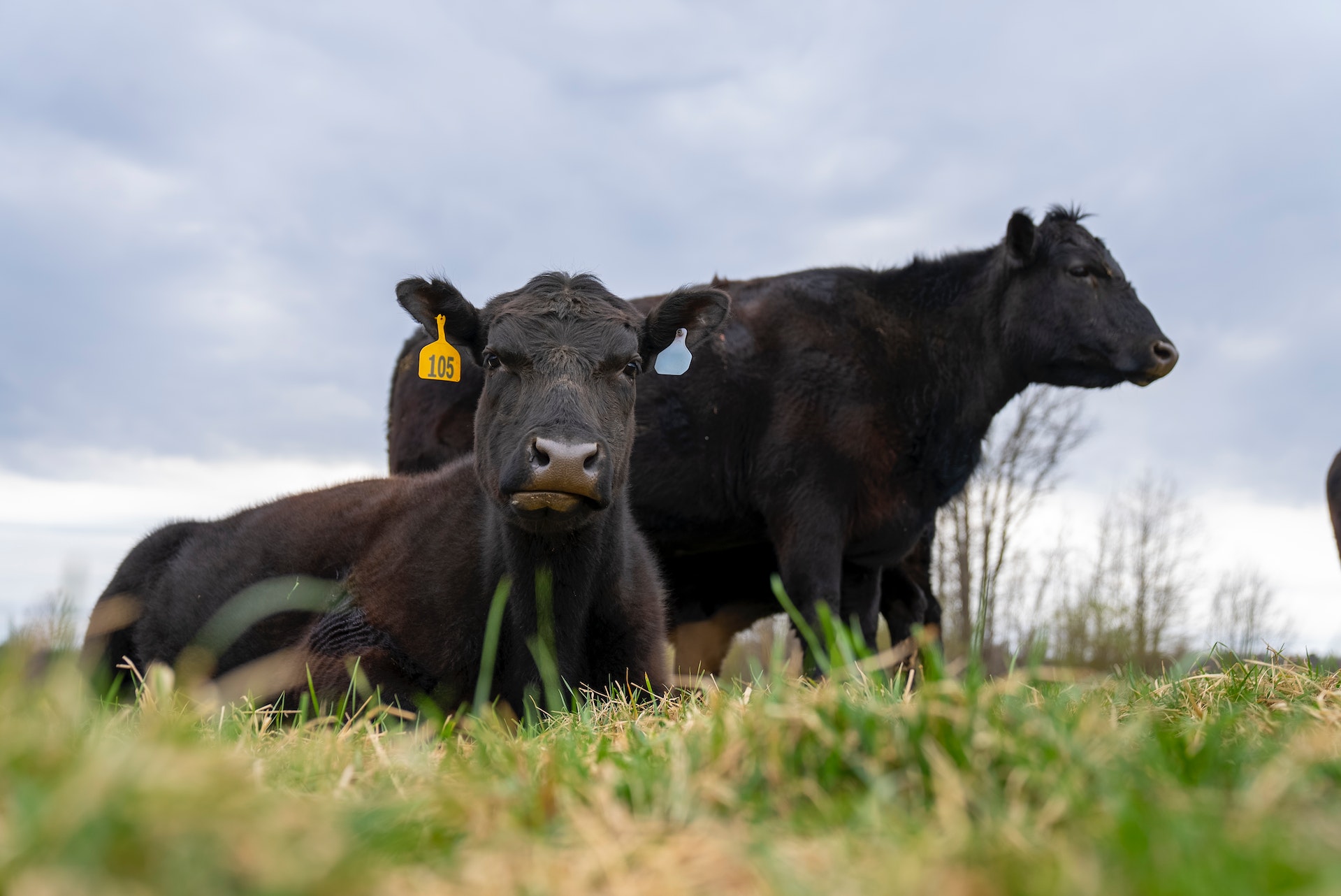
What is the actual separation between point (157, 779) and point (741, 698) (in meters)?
2.40

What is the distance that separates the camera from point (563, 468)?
484cm

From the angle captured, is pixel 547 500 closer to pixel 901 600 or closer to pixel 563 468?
pixel 563 468

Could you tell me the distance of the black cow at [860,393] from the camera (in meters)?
9.25

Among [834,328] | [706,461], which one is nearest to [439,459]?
[706,461]

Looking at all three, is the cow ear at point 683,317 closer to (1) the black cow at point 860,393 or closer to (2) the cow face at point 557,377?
(2) the cow face at point 557,377

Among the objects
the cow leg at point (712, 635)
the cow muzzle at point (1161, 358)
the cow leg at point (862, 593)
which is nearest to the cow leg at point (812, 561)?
the cow leg at point (862, 593)

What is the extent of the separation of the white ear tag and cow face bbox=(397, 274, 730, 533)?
0.16ft

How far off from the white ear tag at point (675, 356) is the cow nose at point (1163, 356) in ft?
15.1

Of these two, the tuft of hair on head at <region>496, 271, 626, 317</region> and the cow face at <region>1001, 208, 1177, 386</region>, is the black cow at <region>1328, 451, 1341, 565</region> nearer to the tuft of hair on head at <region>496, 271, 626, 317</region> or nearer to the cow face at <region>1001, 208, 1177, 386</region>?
the cow face at <region>1001, 208, 1177, 386</region>

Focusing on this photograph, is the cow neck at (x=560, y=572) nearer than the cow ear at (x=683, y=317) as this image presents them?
Yes

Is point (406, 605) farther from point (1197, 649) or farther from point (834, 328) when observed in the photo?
point (834, 328)

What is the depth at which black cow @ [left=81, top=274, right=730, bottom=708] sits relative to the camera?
5.20 m

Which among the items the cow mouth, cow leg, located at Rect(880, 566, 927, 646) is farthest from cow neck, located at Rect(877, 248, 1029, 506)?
the cow mouth

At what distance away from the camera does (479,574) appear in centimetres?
568
